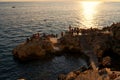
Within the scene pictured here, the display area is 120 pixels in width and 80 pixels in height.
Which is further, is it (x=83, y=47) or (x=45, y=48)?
(x=83, y=47)

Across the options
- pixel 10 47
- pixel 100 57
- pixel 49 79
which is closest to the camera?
pixel 49 79

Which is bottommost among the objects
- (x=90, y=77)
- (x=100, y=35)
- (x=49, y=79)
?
(x=49, y=79)

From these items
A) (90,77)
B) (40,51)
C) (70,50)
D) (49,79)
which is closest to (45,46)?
(40,51)

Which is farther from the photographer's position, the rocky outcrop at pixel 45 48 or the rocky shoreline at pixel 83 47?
the rocky outcrop at pixel 45 48

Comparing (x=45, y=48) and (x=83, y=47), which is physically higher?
(x=45, y=48)

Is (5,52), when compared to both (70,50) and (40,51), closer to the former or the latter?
(40,51)

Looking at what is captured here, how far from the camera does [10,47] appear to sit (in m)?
66.3

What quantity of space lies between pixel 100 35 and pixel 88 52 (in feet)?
28.9

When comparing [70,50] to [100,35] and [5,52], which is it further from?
[5,52]

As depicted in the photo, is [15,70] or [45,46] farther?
[45,46]

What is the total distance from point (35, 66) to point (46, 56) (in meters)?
6.12

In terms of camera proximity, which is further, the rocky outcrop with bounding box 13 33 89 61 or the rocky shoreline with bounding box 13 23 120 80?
the rocky outcrop with bounding box 13 33 89 61

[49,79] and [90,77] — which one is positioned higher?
[90,77]

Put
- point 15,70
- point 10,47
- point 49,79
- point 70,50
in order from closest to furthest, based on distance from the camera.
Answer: point 49,79
point 15,70
point 70,50
point 10,47
